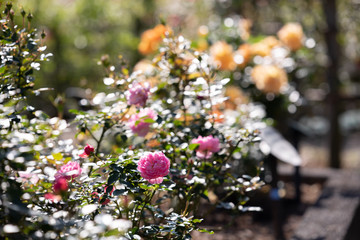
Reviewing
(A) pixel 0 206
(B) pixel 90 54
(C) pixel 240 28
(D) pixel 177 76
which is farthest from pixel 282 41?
(B) pixel 90 54

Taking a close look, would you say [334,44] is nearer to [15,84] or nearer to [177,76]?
[177,76]

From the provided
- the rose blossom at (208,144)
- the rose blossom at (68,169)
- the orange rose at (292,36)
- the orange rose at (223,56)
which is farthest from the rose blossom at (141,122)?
the orange rose at (292,36)

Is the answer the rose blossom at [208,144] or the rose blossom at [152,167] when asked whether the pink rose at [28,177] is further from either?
the rose blossom at [208,144]

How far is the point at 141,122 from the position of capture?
155 cm

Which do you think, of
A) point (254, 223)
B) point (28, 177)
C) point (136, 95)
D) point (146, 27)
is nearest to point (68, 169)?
point (28, 177)

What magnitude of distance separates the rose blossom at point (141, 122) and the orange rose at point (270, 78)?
156 centimetres

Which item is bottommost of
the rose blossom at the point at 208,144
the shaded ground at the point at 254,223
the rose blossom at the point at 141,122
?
the shaded ground at the point at 254,223

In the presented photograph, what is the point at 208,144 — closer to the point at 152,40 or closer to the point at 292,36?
the point at 152,40

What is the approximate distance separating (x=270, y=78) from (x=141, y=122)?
1.59 meters

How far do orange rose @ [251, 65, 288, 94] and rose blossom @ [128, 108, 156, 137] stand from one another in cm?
156

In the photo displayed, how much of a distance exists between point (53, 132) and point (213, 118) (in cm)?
55

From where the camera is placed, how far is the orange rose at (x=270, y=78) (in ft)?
9.68

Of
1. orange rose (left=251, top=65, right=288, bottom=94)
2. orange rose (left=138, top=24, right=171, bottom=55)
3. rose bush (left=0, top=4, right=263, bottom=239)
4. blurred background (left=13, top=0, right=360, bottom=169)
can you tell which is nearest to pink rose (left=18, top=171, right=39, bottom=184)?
rose bush (left=0, top=4, right=263, bottom=239)

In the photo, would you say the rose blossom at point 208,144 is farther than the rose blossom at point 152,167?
Yes
